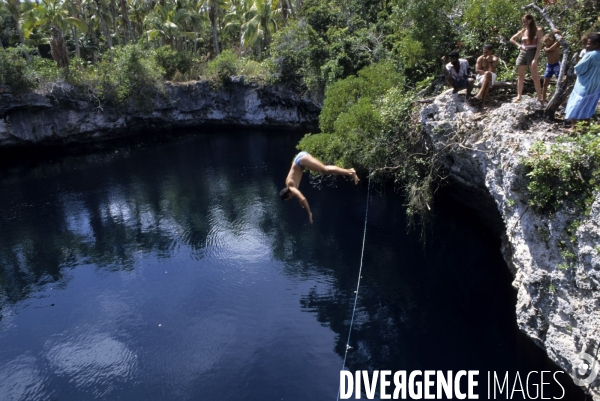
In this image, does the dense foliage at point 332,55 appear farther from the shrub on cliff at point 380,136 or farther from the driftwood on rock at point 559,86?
the driftwood on rock at point 559,86

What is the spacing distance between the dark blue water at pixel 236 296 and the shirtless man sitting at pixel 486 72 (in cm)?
518

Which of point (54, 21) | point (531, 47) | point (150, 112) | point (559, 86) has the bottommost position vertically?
point (150, 112)

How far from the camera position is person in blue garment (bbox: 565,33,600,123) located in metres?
7.14

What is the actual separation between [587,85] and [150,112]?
2780 cm

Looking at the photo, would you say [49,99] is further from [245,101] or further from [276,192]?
[276,192]

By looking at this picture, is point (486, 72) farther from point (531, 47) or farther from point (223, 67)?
point (223, 67)

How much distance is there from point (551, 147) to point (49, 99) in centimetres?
2784

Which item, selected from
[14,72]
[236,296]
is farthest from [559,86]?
[14,72]

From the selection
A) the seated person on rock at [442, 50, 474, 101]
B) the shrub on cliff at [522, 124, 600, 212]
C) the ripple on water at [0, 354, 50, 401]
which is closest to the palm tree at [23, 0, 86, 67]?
the ripple on water at [0, 354, 50, 401]

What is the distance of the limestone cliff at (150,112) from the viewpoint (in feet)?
87.2

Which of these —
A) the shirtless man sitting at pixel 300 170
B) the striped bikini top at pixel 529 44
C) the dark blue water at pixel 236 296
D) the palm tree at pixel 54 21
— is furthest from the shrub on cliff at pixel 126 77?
the striped bikini top at pixel 529 44

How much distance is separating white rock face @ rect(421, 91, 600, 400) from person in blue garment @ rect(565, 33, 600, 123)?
0.67 meters

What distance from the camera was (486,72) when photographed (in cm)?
1031

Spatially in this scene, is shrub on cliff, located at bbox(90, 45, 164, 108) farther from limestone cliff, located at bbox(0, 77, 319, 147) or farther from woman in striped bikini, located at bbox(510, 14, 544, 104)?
woman in striped bikini, located at bbox(510, 14, 544, 104)
